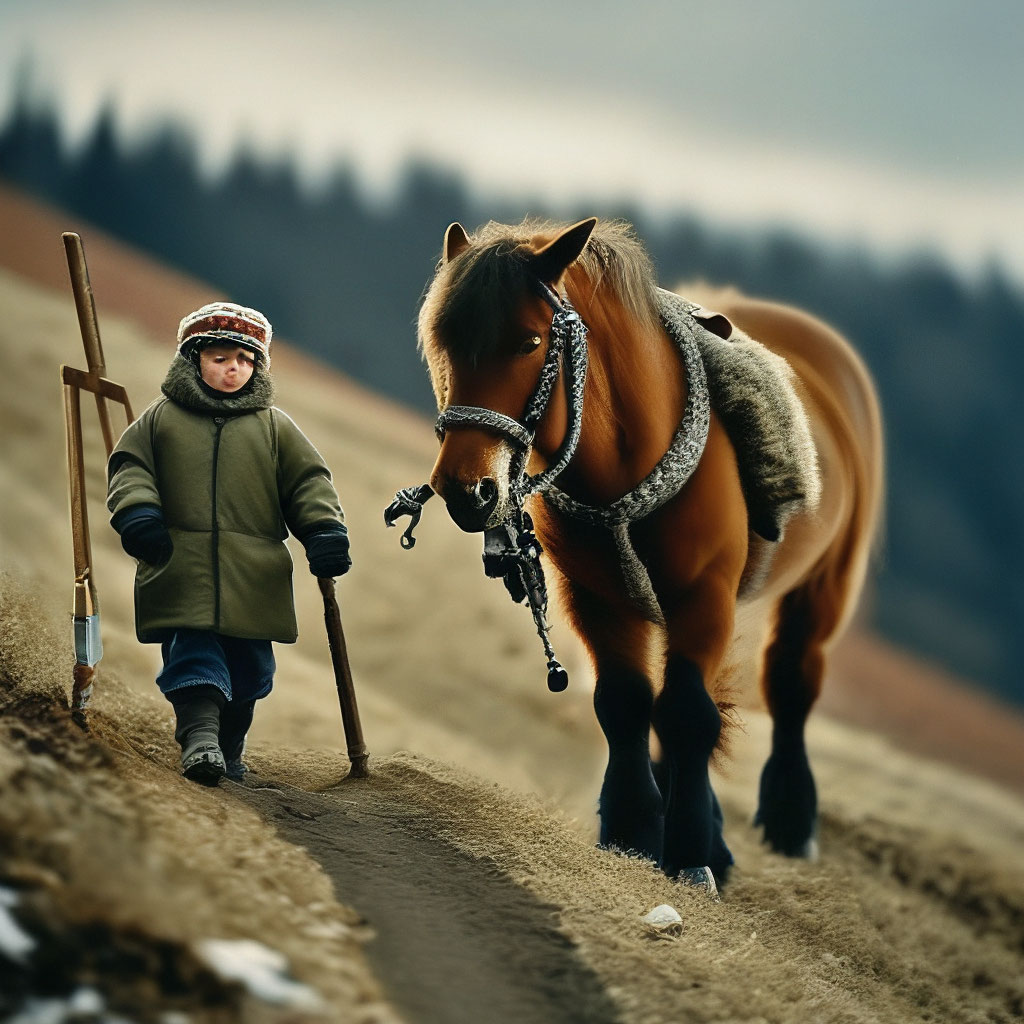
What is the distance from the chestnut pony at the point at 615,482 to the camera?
302 centimetres

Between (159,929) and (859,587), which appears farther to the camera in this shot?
(859,587)

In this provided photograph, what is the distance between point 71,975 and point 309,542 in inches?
57.6

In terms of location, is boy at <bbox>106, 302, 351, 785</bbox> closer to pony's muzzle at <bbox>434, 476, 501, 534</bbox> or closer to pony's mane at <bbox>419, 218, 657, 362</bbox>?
pony's muzzle at <bbox>434, 476, 501, 534</bbox>

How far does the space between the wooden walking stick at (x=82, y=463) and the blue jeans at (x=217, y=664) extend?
8.1 inches

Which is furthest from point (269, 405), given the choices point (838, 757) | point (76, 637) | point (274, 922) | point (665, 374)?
point (838, 757)

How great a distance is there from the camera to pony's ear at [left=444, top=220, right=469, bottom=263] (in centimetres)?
344

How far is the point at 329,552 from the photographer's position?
3.12 metres

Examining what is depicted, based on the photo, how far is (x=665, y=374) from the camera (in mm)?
3535

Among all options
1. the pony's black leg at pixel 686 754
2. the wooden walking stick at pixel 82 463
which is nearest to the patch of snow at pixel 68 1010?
the wooden walking stick at pixel 82 463

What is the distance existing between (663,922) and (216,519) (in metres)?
1.64

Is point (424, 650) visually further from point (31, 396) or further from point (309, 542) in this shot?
point (309, 542)

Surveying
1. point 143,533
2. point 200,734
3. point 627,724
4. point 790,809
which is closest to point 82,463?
point 143,533

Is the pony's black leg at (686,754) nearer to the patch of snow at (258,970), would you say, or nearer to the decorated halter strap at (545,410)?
the decorated halter strap at (545,410)

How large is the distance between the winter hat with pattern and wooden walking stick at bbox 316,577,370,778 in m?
0.83
